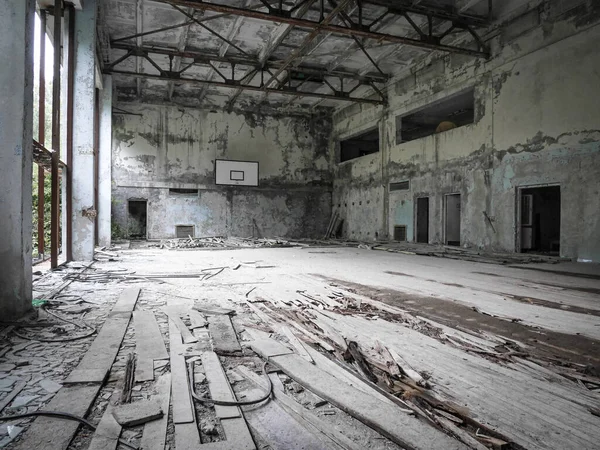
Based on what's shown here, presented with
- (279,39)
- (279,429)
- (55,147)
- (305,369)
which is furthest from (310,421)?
(279,39)

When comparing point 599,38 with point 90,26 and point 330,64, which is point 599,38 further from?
point 90,26

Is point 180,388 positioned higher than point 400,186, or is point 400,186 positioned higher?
point 400,186

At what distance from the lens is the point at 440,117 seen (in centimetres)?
1750

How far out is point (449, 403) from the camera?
2119 millimetres

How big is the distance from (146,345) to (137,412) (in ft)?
3.71

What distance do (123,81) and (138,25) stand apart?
5588mm

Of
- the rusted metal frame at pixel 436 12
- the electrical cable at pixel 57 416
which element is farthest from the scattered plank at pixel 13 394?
the rusted metal frame at pixel 436 12

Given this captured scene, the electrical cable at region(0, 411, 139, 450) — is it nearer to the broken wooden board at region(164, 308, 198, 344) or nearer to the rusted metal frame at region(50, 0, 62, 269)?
the broken wooden board at region(164, 308, 198, 344)

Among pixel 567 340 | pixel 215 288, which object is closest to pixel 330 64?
pixel 215 288

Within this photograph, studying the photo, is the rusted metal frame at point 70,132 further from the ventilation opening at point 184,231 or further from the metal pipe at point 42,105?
the ventilation opening at point 184,231

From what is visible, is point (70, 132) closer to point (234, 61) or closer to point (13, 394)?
point (234, 61)

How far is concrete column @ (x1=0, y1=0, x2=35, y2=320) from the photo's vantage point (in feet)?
12.1

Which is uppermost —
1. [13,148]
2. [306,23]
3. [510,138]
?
[306,23]

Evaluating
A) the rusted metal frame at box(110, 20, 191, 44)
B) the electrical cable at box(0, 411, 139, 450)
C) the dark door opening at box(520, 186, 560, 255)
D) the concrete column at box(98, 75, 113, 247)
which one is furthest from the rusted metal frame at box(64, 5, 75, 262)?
the dark door opening at box(520, 186, 560, 255)
